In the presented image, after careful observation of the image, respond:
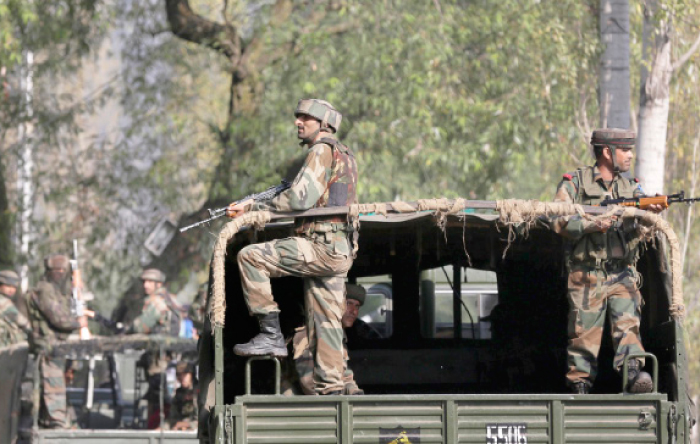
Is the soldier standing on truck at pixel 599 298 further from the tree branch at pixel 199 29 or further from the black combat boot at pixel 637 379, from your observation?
the tree branch at pixel 199 29

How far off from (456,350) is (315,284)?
2337 millimetres

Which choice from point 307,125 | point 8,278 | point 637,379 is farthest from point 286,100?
point 637,379

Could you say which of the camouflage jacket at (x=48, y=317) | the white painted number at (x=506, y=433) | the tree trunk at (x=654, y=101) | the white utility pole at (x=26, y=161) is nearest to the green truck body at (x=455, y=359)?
the white painted number at (x=506, y=433)

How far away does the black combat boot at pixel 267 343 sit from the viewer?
26.9 ft

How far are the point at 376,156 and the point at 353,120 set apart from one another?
1.73 ft

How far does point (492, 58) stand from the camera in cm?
1812

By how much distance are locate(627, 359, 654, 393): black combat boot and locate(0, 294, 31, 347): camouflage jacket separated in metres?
7.64

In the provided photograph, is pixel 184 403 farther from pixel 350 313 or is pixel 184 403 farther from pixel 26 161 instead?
pixel 26 161

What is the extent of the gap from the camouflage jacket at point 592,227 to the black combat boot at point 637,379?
0.65 metres

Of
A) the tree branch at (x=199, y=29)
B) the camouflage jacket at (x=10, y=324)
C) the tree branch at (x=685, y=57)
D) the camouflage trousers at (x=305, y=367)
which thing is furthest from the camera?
the tree branch at (x=199, y=29)

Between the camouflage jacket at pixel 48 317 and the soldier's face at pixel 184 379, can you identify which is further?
the soldier's face at pixel 184 379

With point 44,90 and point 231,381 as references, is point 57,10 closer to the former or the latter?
point 44,90

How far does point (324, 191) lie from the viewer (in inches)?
332

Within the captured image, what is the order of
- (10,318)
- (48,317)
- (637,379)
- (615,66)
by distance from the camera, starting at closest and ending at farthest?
(637,379), (615,66), (10,318), (48,317)
